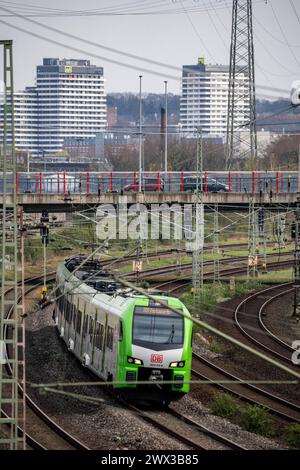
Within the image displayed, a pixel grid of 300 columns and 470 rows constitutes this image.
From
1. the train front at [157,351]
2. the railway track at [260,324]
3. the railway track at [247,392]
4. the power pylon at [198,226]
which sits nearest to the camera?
the train front at [157,351]

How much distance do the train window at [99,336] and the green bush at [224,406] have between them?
3.32m

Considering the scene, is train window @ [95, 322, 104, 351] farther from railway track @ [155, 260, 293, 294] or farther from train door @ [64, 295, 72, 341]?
railway track @ [155, 260, 293, 294]

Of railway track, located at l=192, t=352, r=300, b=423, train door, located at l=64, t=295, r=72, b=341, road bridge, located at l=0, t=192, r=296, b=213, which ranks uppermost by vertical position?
road bridge, located at l=0, t=192, r=296, b=213

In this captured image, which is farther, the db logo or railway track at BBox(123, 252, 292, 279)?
railway track at BBox(123, 252, 292, 279)

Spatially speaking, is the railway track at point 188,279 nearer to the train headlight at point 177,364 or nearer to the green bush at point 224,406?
the green bush at point 224,406

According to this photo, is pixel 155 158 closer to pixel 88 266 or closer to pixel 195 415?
pixel 88 266

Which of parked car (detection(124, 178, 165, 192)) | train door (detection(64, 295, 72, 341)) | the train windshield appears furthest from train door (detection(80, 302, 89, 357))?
parked car (detection(124, 178, 165, 192))

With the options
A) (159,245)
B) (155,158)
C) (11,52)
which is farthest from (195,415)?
(155,158)

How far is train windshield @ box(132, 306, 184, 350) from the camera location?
876 inches

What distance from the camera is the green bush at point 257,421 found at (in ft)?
68.9

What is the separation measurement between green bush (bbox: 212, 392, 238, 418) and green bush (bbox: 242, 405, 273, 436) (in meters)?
0.89

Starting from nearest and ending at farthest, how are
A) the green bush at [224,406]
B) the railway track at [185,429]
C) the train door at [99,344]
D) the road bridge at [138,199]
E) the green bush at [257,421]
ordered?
1. the railway track at [185,429]
2. the green bush at [257,421]
3. the green bush at [224,406]
4. the train door at [99,344]
5. the road bridge at [138,199]

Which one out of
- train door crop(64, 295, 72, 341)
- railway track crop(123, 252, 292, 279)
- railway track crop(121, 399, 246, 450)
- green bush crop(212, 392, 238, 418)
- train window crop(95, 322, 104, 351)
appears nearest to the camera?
railway track crop(121, 399, 246, 450)

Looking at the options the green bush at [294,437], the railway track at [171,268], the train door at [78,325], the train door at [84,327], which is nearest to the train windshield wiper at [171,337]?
the green bush at [294,437]
